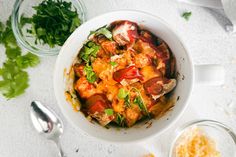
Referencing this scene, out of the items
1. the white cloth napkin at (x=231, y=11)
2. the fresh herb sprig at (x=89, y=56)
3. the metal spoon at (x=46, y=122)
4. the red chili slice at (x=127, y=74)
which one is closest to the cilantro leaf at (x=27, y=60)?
the metal spoon at (x=46, y=122)

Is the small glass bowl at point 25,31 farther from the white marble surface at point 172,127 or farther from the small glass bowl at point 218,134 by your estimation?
the small glass bowl at point 218,134

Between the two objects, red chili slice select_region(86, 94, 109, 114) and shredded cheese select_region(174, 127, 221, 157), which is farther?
shredded cheese select_region(174, 127, 221, 157)

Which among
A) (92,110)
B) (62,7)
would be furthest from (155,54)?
(62,7)

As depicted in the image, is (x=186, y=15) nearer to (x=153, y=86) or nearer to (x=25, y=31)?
(x=153, y=86)

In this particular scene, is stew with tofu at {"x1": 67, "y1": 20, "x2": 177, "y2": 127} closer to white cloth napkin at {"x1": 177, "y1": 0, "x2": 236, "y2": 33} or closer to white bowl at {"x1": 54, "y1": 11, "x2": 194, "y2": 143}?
white bowl at {"x1": 54, "y1": 11, "x2": 194, "y2": 143}

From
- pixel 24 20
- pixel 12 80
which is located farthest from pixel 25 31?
pixel 12 80

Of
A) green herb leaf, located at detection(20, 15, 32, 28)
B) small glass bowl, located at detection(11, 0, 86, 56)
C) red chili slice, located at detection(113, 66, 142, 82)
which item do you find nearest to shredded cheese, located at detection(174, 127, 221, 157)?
red chili slice, located at detection(113, 66, 142, 82)
